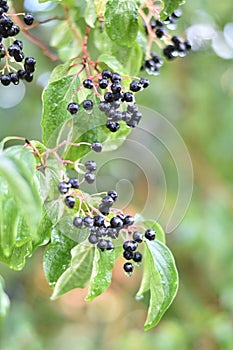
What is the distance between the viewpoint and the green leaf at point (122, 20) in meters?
0.94

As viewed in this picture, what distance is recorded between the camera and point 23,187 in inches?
25.8

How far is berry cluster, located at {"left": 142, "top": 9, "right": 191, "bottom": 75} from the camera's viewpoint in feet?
3.85

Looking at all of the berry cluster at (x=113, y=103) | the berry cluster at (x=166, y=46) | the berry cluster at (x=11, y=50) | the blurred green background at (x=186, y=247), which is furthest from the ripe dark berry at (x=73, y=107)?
the blurred green background at (x=186, y=247)

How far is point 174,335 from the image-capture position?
8.20ft

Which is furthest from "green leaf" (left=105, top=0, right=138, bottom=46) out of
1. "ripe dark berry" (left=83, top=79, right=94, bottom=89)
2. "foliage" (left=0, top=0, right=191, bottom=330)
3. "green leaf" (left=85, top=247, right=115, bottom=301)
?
"green leaf" (left=85, top=247, right=115, bottom=301)

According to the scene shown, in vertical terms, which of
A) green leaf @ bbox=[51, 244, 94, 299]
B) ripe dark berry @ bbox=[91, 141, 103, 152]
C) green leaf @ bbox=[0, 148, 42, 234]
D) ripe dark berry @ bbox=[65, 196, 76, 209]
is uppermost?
green leaf @ bbox=[0, 148, 42, 234]

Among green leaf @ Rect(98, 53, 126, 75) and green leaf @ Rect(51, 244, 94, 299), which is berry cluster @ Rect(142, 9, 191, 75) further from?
green leaf @ Rect(51, 244, 94, 299)

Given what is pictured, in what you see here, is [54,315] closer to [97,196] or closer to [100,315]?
[100,315]

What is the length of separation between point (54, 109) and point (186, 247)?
2.11 metres

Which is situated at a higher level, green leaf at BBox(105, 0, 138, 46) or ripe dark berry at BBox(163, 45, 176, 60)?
green leaf at BBox(105, 0, 138, 46)

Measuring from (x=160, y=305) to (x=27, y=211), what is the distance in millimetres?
316

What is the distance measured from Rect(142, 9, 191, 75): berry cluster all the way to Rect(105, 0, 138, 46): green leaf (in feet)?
0.60

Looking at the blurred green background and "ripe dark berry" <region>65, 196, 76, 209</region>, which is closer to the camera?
"ripe dark berry" <region>65, 196, 76, 209</region>

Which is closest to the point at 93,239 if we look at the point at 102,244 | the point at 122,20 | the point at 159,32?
the point at 102,244
